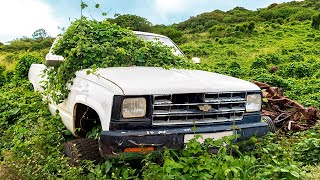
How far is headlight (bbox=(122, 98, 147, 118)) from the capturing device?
3.36 meters

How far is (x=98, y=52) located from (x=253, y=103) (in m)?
1.85

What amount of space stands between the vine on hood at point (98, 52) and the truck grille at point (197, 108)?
3.80 feet

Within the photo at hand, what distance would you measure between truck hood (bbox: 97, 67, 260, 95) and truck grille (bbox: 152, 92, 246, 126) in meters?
0.06

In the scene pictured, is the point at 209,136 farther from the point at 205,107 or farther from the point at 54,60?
the point at 54,60

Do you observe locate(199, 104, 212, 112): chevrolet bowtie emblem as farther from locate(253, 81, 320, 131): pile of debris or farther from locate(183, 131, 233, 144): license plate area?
locate(253, 81, 320, 131): pile of debris

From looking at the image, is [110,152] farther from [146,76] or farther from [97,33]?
[97,33]

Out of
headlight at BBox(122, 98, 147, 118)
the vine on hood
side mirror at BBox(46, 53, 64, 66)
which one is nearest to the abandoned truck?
headlight at BBox(122, 98, 147, 118)

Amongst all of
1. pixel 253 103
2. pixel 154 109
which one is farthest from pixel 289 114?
pixel 154 109

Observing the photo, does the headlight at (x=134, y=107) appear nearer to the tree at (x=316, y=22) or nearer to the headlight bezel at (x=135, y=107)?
the headlight bezel at (x=135, y=107)

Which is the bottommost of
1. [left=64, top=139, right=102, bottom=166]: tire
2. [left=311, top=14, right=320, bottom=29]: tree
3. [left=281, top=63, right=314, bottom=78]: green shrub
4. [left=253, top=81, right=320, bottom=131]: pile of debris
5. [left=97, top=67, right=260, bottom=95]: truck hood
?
[left=64, top=139, right=102, bottom=166]: tire

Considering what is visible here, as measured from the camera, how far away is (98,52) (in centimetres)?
470

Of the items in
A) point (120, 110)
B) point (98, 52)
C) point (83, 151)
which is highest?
point (98, 52)

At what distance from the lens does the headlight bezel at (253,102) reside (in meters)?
3.97

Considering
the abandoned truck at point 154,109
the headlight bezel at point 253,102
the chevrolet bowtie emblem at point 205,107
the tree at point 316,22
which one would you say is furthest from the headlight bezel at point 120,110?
the tree at point 316,22
